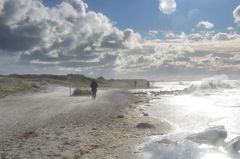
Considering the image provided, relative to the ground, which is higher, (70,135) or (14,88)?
(14,88)

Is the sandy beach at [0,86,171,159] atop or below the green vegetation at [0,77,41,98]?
below

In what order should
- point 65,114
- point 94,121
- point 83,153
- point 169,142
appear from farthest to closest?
point 65,114 → point 94,121 → point 169,142 → point 83,153

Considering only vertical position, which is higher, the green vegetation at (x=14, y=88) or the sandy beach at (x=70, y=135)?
the green vegetation at (x=14, y=88)

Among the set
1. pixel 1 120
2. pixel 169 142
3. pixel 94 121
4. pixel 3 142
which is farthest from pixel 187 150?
pixel 1 120

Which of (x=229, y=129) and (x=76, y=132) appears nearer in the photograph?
(x=76, y=132)

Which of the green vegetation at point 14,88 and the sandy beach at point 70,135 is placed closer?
the sandy beach at point 70,135

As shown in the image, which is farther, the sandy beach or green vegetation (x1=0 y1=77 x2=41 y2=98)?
green vegetation (x1=0 y1=77 x2=41 y2=98)

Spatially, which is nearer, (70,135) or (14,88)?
(70,135)

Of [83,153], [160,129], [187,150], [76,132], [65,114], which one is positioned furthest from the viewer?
[65,114]

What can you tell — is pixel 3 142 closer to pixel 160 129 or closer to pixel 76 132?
pixel 76 132

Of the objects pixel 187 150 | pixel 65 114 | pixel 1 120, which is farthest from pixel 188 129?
pixel 1 120

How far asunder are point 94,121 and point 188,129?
7.69 m

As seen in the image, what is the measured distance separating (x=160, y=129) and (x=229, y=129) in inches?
219

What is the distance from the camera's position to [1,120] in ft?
101
